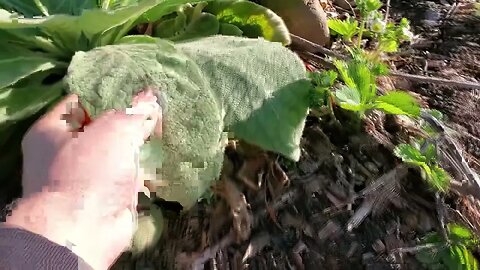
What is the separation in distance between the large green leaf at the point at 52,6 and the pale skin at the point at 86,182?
450 millimetres

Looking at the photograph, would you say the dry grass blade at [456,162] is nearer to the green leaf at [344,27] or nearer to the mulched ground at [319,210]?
the mulched ground at [319,210]

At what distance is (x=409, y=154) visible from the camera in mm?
1659

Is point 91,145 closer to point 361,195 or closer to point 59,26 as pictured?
point 59,26

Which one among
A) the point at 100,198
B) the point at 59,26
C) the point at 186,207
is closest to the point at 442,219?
the point at 186,207

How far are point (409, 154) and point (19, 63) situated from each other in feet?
3.06

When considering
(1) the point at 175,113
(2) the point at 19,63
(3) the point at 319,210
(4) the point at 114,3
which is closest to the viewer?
(1) the point at 175,113

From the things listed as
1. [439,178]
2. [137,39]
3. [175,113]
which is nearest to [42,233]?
[175,113]

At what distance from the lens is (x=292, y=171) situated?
176cm

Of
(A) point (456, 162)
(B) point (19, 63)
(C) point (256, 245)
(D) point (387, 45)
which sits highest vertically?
(B) point (19, 63)

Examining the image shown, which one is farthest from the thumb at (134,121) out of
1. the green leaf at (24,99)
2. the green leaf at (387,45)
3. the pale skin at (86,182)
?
the green leaf at (387,45)

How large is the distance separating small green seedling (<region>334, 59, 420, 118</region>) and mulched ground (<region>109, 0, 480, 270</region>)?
15cm

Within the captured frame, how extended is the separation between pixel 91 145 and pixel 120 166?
0.07 m

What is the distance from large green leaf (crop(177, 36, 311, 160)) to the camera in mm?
1578

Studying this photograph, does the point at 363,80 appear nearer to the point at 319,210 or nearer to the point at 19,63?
the point at 319,210
